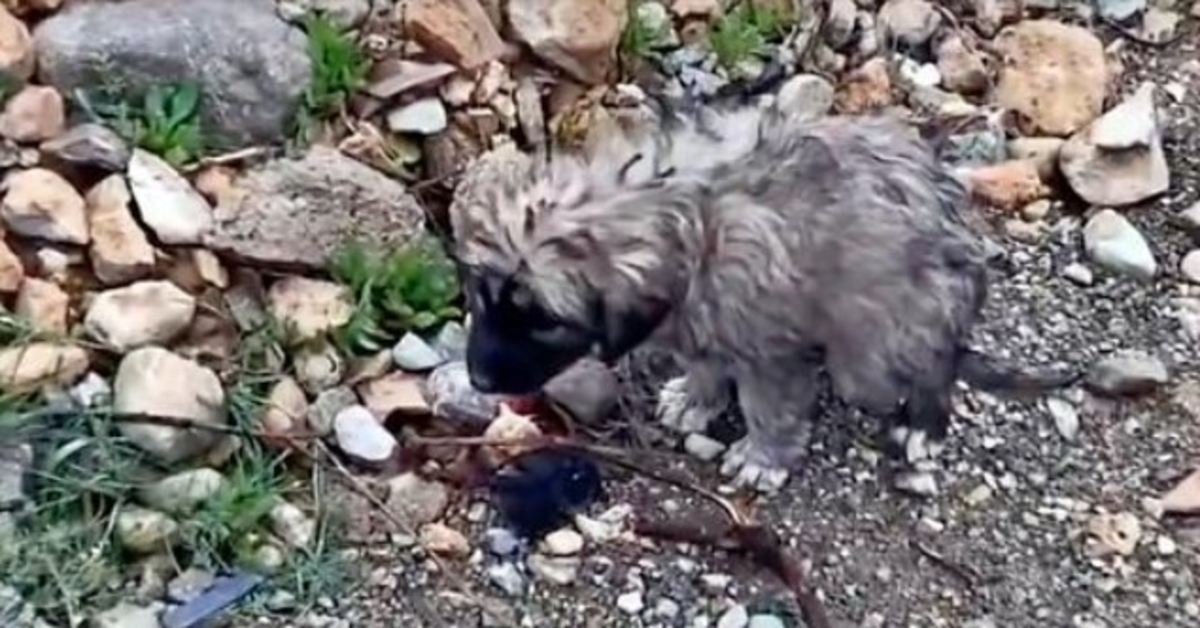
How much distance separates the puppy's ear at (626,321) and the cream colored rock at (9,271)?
826 millimetres

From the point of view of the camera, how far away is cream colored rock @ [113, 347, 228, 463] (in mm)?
3326

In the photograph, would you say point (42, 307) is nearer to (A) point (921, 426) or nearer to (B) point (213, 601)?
(B) point (213, 601)

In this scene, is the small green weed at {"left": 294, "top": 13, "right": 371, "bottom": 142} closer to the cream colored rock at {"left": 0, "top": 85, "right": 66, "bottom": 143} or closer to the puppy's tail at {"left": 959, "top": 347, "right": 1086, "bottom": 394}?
the cream colored rock at {"left": 0, "top": 85, "right": 66, "bottom": 143}

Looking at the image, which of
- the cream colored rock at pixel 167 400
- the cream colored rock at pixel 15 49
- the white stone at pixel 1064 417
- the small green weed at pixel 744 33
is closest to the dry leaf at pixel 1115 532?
the white stone at pixel 1064 417

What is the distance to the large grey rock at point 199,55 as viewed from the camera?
3.58 m

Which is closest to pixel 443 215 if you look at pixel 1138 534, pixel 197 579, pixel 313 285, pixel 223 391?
pixel 313 285

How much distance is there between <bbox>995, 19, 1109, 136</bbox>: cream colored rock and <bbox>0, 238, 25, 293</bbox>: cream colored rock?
1.74 meters

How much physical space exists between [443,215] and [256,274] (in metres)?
0.34

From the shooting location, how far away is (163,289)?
3.46 metres

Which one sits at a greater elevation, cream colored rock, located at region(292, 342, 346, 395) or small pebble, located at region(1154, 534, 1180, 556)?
cream colored rock, located at region(292, 342, 346, 395)

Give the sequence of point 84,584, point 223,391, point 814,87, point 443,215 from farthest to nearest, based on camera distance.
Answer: point 814,87 → point 443,215 → point 223,391 → point 84,584

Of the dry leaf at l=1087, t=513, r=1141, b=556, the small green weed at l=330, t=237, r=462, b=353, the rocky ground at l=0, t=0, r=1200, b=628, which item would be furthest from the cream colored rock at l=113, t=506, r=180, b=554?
the dry leaf at l=1087, t=513, r=1141, b=556

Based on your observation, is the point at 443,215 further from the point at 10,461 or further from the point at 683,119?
the point at 10,461

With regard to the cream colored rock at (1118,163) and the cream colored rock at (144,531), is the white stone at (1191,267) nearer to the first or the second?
the cream colored rock at (1118,163)
